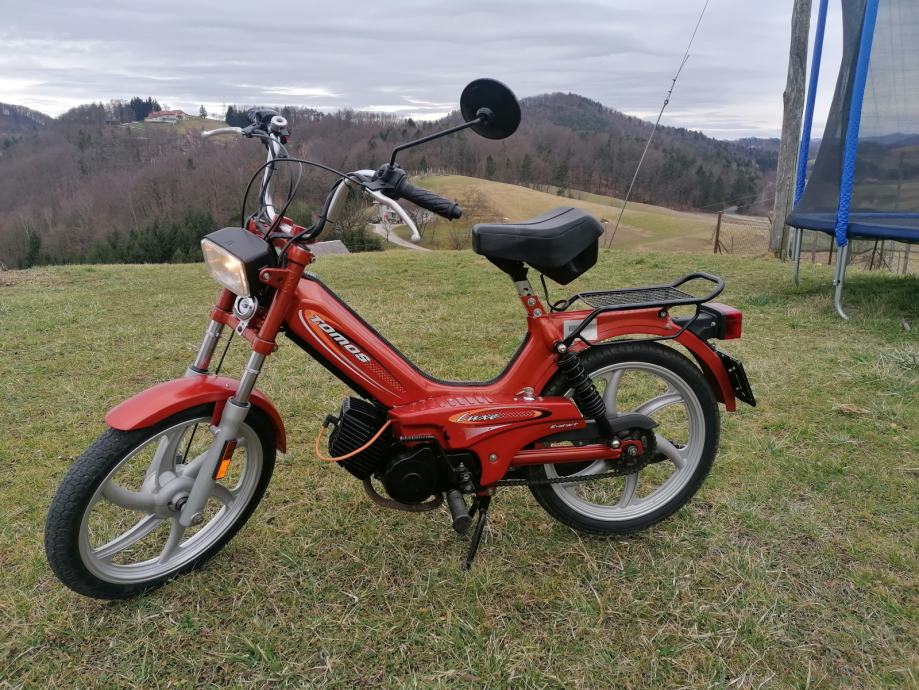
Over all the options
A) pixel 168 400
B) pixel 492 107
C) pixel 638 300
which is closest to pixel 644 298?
pixel 638 300

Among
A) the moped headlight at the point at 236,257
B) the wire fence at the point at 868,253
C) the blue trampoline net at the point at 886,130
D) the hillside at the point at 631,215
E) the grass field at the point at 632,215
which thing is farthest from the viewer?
the hillside at the point at 631,215

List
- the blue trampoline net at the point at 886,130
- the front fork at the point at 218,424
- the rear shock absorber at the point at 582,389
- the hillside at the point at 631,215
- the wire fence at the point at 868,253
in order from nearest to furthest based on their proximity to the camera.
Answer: the front fork at the point at 218,424
the rear shock absorber at the point at 582,389
the blue trampoline net at the point at 886,130
the wire fence at the point at 868,253
the hillside at the point at 631,215

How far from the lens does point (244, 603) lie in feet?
6.82

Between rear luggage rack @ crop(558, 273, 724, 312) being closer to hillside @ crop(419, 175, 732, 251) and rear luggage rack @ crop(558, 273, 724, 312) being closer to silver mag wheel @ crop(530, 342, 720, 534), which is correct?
silver mag wheel @ crop(530, 342, 720, 534)

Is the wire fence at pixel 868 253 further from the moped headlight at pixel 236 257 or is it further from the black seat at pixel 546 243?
the moped headlight at pixel 236 257

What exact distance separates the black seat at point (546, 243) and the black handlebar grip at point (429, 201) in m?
0.25

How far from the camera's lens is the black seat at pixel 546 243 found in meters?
2.03

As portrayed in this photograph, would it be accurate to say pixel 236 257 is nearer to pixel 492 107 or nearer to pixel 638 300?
pixel 492 107

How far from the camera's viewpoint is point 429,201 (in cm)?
176

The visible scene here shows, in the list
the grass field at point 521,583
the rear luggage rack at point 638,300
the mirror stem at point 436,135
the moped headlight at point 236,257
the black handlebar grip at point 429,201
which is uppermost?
the mirror stem at point 436,135

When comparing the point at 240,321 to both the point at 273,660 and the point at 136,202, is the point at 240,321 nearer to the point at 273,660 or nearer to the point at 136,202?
the point at 273,660

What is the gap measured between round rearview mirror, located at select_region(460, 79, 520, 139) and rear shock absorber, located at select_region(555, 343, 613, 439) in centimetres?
74

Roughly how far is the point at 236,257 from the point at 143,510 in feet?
3.12

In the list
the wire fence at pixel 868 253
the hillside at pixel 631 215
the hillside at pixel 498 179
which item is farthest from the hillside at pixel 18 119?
the wire fence at pixel 868 253
